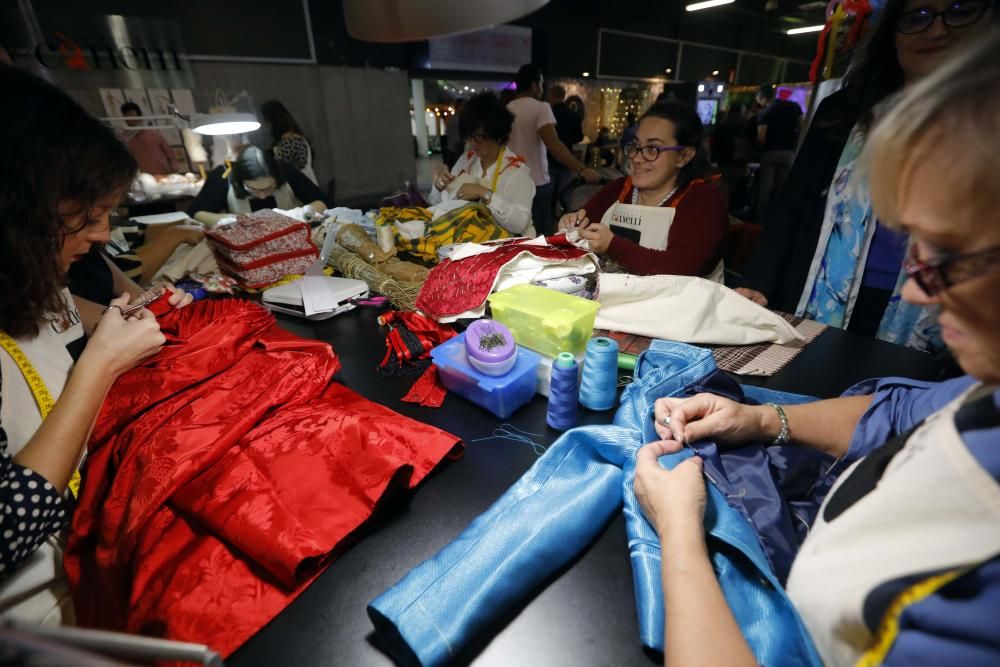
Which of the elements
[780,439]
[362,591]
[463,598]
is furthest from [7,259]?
[780,439]

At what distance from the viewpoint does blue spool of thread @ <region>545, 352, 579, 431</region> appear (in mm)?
1192

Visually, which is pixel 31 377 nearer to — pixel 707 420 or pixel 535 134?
pixel 707 420

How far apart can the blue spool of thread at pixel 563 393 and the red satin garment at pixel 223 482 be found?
0.32 meters

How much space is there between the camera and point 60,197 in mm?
1063

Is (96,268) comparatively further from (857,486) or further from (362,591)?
(857,486)

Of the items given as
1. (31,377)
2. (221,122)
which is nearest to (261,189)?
(221,122)

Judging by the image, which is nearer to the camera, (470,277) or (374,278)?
(470,277)

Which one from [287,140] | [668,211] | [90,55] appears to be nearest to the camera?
[668,211]

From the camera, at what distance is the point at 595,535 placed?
947mm

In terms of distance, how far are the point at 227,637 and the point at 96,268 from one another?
1843 millimetres

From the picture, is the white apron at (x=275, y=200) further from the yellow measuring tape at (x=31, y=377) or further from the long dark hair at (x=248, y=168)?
the yellow measuring tape at (x=31, y=377)

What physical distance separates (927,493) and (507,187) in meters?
2.98

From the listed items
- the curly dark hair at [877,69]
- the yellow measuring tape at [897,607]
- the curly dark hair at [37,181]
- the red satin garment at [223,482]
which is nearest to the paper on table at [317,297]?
the red satin garment at [223,482]

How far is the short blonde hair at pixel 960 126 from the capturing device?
0.54 meters
